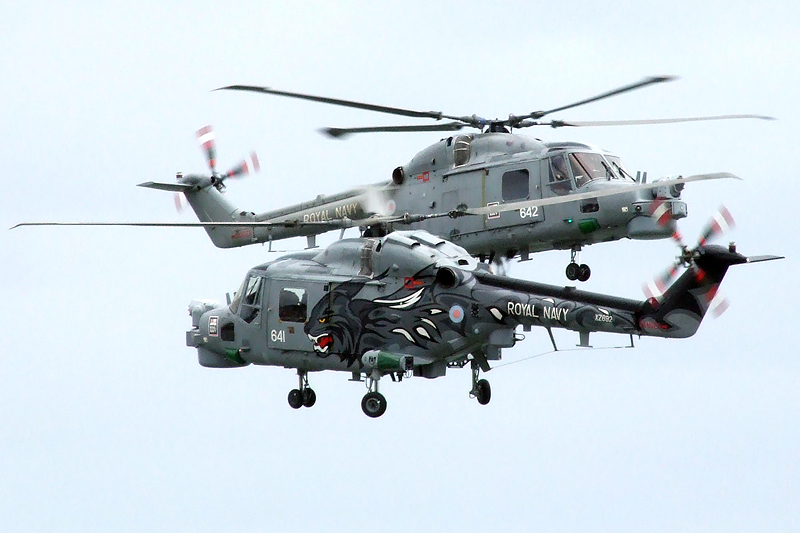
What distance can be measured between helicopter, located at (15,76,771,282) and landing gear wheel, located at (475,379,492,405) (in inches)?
133

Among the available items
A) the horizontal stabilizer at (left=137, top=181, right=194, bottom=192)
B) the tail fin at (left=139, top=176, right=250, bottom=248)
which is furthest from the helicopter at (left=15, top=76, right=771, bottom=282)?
the horizontal stabilizer at (left=137, top=181, right=194, bottom=192)

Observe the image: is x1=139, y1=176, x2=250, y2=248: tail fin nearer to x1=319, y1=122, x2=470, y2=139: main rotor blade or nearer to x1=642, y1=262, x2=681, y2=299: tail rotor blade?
x1=319, y1=122, x2=470, y2=139: main rotor blade

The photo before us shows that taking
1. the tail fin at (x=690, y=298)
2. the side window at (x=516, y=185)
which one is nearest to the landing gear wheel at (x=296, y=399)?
the side window at (x=516, y=185)

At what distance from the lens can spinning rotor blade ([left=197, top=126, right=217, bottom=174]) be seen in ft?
130

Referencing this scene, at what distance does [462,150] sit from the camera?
34156 mm

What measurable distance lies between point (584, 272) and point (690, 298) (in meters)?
6.79

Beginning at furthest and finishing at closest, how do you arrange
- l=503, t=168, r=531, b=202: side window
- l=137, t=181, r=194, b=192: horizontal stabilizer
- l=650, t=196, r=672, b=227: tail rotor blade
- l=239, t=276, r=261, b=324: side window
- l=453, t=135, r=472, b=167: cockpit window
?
l=137, t=181, r=194, b=192: horizontal stabilizer
l=453, t=135, r=472, b=167: cockpit window
l=503, t=168, r=531, b=202: side window
l=239, t=276, r=261, b=324: side window
l=650, t=196, r=672, b=227: tail rotor blade

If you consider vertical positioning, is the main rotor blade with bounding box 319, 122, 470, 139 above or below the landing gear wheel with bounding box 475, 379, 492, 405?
above

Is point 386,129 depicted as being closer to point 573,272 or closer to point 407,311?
point 573,272

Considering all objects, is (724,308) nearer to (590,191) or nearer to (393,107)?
(590,191)

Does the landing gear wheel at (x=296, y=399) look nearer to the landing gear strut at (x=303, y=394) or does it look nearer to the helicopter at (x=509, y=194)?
the landing gear strut at (x=303, y=394)

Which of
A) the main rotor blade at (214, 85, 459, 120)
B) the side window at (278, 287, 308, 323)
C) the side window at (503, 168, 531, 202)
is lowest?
the side window at (278, 287, 308, 323)

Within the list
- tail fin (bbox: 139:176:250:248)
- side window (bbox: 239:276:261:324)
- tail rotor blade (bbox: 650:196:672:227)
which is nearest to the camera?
tail rotor blade (bbox: 650:196:672:227)

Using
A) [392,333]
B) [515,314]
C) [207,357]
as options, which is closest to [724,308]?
[515,314]
